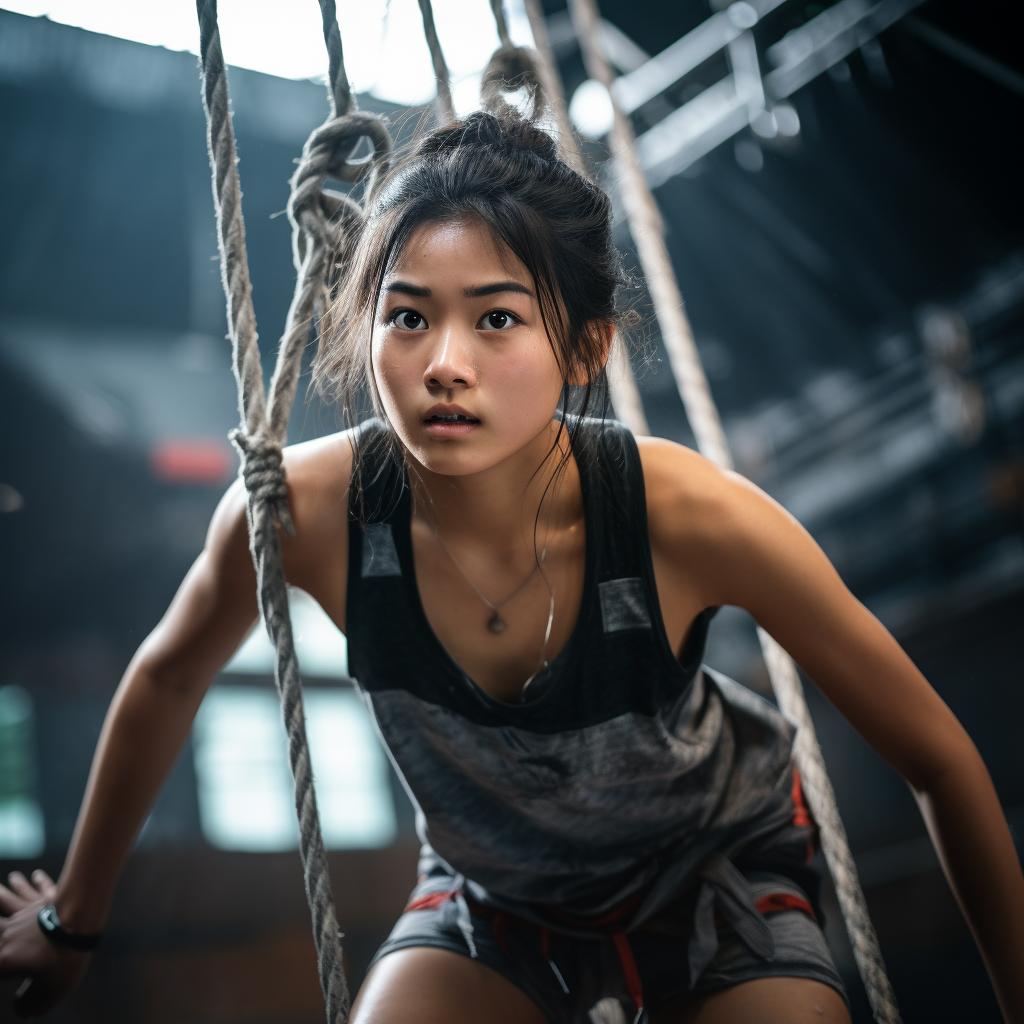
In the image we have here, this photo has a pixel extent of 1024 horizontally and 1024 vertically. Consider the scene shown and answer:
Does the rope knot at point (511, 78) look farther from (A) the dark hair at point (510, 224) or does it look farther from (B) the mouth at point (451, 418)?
(B) the mouth at point (451, 418)

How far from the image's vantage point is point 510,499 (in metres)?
0.63

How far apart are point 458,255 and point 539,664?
10.7 inches

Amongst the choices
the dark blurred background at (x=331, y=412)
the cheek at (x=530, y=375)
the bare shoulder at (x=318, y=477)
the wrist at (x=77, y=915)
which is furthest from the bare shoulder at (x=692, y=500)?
the dark blurred background at (x=331, y=412)

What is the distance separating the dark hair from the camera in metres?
0.56

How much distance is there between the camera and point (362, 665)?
625 millimetres

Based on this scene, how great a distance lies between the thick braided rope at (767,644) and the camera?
2.29 ft

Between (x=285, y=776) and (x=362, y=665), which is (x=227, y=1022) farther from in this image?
(x=362, y=665)

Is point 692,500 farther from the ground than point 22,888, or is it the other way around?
point 692,500

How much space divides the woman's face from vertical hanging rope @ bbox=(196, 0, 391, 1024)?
0.09 meters

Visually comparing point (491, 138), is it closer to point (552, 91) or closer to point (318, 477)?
point (318, 477)

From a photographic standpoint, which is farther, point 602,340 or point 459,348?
point 602,340

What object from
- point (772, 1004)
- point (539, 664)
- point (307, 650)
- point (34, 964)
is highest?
point (307, 650)

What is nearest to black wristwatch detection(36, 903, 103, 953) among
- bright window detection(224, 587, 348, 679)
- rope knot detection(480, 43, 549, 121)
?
rope knot detection(480, 43, 549, 121)

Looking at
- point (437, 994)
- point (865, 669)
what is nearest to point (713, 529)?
point (865, 669)
